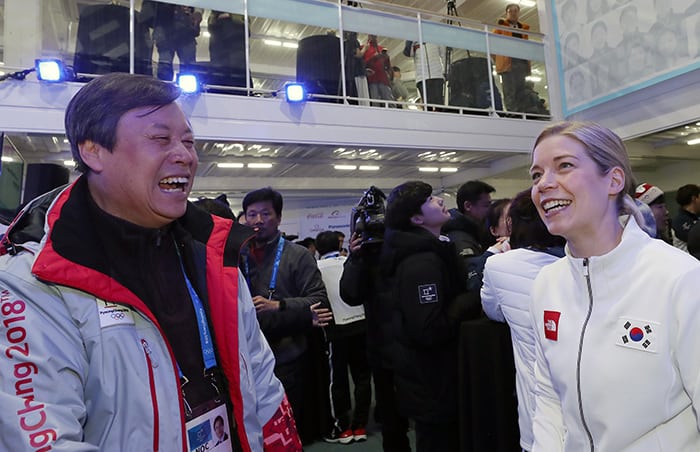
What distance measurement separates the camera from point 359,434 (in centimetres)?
325

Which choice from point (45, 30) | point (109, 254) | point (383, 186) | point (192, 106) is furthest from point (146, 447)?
point (383, 186)

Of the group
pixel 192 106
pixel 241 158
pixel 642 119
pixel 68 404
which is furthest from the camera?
pixel 241 158

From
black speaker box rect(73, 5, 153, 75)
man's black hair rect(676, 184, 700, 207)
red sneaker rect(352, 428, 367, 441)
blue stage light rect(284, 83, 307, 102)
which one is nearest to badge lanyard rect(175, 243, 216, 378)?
red sneaker rect(352, 428, 367, 441)

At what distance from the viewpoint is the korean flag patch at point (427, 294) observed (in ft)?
6.40

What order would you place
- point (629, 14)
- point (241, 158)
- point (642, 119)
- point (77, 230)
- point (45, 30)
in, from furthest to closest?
point (241, 158), point (642, 119), point (629, 14), point (45, 30), point (77, 230)

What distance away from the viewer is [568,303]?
1080mm

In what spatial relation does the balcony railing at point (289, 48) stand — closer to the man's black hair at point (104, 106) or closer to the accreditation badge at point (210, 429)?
the man's black hair at point (104, 106)

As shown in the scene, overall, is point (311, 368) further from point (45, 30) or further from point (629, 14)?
point (629, 14)

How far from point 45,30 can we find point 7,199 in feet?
13.9

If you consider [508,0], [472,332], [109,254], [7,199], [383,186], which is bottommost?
[472,332]

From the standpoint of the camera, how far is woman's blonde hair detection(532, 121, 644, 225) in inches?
42.1

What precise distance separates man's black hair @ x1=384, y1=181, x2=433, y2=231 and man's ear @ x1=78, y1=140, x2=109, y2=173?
147 cm

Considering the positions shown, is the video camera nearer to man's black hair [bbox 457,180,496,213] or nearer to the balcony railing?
man's black hair [bbox 457,180,496,213]

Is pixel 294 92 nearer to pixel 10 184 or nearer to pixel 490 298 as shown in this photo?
pixel 10 184
